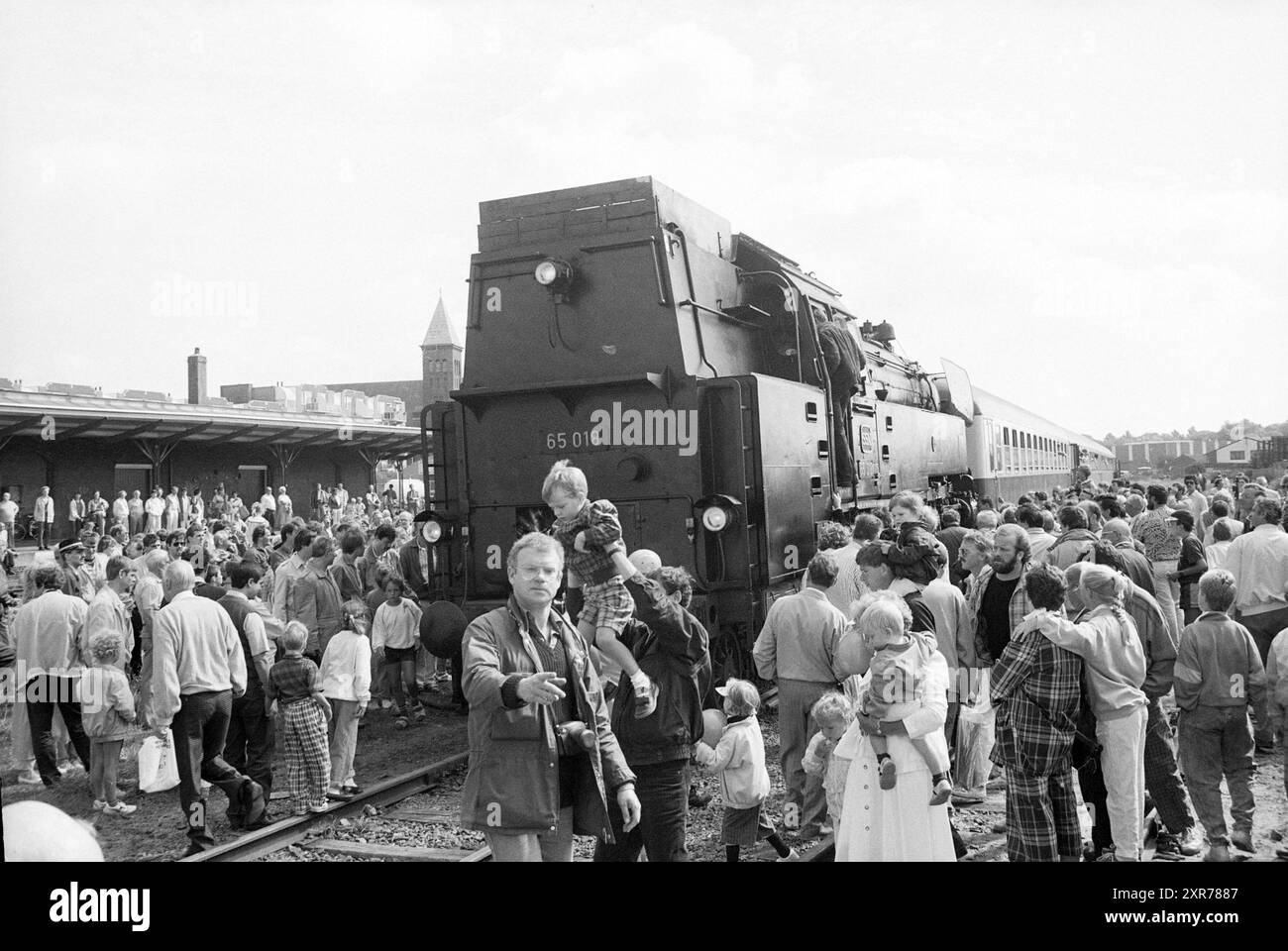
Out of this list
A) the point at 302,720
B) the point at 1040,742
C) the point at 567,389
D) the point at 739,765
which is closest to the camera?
the point at 1040,742

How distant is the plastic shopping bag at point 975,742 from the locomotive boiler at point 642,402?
1.58 metres

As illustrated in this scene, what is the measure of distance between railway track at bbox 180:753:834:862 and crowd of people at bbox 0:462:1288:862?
0.16 m

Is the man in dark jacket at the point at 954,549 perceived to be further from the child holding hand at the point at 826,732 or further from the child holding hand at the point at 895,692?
the child holding hand at the point at 895,692

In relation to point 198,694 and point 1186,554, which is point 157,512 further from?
point 1186,554

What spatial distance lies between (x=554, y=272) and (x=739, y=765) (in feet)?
13.4

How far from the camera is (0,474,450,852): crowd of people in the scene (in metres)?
5.21

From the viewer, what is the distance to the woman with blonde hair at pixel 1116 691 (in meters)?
3.89

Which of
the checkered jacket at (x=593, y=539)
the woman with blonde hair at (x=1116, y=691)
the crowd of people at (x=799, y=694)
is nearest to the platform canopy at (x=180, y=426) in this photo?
the crowd of people at (x=799, y=694)

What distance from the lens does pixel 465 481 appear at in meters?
7.23

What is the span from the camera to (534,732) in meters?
2.91

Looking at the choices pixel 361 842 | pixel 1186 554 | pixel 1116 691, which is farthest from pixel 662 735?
pixel 1186 554

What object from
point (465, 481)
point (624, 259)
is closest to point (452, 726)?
point (465, 481)

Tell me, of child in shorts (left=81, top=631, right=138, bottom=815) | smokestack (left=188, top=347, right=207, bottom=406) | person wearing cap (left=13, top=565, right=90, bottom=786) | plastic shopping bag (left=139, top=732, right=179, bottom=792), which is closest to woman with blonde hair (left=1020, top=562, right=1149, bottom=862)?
child in shorts (left=81, top=631, right=138, bottom=815)

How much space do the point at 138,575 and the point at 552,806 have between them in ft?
23.5
